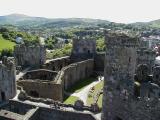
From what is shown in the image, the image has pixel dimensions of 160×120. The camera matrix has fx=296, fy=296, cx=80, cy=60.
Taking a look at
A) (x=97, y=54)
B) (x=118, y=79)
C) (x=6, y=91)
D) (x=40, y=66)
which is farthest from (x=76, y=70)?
(x=118, y=79)

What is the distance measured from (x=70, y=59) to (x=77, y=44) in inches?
166

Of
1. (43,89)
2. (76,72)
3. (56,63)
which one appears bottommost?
(76,72)

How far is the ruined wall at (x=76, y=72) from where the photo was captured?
55.6m

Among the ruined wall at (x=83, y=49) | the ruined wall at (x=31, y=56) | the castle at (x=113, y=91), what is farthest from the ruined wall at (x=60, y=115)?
the ruined wall at (x=83, y=49)

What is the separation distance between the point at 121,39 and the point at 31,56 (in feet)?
122

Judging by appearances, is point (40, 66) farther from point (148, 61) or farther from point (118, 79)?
point (118, 79)

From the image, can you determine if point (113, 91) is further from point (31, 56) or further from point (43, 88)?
point (31, 56)

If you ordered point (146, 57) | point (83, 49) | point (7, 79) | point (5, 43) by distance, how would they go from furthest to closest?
point (5, 43)
point (83, 49)
point (146, 57)
point (7, 79)

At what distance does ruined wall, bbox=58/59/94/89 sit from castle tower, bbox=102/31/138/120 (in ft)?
69.9

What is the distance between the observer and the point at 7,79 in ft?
134

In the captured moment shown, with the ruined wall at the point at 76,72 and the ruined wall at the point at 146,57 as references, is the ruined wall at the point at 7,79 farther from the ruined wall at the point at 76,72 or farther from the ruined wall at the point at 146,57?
the ruined wall at the point at 146,57

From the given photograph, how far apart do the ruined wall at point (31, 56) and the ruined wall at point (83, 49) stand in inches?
476

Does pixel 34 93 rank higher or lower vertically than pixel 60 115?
lower

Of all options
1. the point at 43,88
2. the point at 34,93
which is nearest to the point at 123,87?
the point at 43,88
